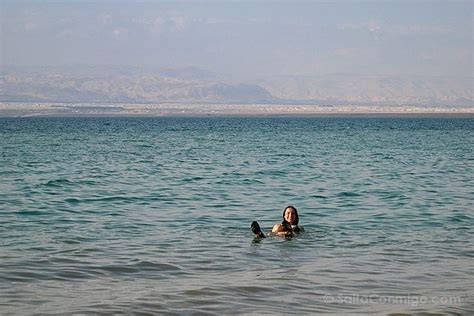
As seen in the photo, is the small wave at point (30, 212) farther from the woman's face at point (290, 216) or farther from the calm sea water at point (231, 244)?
the woman's face at point (290, 216)

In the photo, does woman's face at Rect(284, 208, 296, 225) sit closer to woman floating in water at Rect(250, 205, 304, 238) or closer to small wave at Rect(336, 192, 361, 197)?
woman floating in water at Rect(250, 205, 304, 238)

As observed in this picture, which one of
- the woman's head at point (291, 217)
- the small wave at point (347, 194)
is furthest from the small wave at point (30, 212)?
the small wave at point (347, 194)

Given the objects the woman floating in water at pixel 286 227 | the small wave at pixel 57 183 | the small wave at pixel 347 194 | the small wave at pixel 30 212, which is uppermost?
Answer: the woman floating in water at pixel 286 227

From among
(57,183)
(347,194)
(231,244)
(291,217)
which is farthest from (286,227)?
(57,183)

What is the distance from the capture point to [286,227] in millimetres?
17641

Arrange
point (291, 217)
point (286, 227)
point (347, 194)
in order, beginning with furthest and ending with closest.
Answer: point (347, 194) < point (291, 217) < point (286, 227)

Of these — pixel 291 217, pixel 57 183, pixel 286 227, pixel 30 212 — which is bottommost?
pixel 57 183

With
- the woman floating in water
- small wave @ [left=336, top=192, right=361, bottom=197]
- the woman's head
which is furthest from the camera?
small wave @ [left=336, top=192, right=361, bottom=197]

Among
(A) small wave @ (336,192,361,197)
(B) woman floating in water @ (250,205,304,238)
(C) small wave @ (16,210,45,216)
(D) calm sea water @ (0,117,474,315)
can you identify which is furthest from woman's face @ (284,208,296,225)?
(A) small wave @ (336,192,361,197)

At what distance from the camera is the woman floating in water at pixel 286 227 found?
56.4 ft

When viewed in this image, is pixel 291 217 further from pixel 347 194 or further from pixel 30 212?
pixel 347 194

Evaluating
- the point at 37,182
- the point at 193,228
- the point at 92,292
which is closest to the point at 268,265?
the point at 92,292

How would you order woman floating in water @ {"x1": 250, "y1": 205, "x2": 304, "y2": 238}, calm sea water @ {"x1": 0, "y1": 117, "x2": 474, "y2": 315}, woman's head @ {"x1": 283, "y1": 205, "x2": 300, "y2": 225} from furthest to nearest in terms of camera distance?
woman's head @ {"x1": 283, "y1": 205, "x2": 300, "y2": 225} < woman floating in water @ {"x1": 250, "y1": 205, "x2": 304, "y2": 238} < calm sea water @ {"x1": 0, "y1": 117, "x2": 474, "y2": 315}

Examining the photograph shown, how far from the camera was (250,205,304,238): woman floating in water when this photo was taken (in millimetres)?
17188
